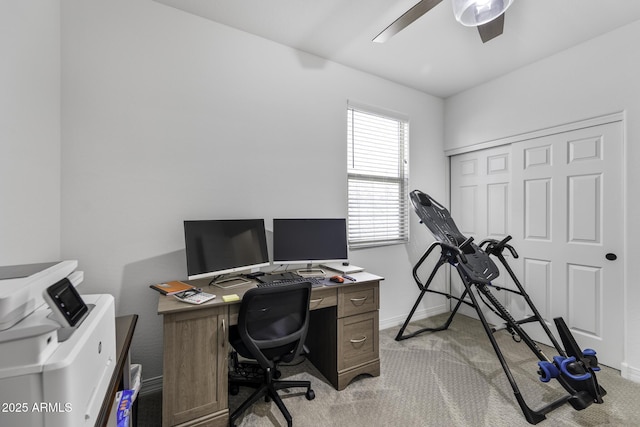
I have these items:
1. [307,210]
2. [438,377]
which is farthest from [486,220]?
[307,210]

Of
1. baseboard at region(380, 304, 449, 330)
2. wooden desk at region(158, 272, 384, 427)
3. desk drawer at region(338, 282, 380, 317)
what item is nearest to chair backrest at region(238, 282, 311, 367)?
wooden desk at region(158, 272, 384, 427)

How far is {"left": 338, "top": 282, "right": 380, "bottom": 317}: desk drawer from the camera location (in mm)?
2068

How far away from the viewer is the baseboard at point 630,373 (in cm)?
212

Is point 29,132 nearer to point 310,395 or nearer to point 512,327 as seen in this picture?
point 310,395

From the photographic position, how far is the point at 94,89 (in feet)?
5.98

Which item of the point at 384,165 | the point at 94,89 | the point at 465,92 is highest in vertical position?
the point at 465,92

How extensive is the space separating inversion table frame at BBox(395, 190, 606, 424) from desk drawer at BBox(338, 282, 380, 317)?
27.8 inches

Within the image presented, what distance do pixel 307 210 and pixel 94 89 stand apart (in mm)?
1793

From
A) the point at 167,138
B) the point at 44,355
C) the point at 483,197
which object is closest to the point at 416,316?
the point at 483,197

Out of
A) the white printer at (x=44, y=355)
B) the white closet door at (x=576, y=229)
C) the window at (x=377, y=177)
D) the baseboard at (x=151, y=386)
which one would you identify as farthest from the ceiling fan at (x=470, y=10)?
the baseboard at (x=151, y=386)

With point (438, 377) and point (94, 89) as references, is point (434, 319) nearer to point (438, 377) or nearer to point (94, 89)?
point (438, 377)

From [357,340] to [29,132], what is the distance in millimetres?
2380

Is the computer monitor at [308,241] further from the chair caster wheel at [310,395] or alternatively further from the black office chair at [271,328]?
the chair caster wheel at [310,395]

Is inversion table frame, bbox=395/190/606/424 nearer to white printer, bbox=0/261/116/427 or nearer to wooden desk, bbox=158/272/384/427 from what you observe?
wooden desk, bbox=158/272/384/427
